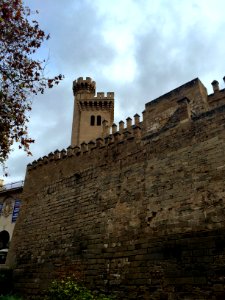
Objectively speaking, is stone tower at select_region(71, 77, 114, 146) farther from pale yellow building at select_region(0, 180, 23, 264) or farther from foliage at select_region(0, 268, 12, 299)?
foliage at select_region(0, 268, 12, 299)

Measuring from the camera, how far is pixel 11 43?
8.01 metres

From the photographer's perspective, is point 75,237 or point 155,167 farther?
point 75,237

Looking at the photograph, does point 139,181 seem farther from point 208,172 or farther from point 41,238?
point 41,238

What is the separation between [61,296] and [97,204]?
11.3 ft


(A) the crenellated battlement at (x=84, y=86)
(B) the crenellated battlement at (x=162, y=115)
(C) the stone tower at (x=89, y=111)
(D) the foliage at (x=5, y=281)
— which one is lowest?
(D) the foliage at (x=5, y=281)

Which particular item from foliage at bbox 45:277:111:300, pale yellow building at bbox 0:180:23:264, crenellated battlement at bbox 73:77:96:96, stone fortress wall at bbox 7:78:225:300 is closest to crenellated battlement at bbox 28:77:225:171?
stone fortress wall at bbox 7:78:225:300

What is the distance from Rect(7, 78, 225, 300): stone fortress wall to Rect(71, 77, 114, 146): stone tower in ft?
39.5

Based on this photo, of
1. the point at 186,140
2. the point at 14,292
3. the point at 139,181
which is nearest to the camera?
the point at 186,140

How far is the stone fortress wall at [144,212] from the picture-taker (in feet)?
27.2

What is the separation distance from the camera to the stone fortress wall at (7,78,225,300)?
326 inches

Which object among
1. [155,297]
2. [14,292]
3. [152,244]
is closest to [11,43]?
[152,244]

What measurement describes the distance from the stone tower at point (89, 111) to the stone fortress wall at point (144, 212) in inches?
474

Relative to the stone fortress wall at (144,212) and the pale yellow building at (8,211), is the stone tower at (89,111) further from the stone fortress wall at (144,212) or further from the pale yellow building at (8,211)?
the stone fortress wall at (144,212)

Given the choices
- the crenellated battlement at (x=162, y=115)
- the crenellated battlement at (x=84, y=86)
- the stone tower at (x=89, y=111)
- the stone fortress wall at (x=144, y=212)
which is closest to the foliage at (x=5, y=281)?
the stone fortress wall at (x=144, y=212)
